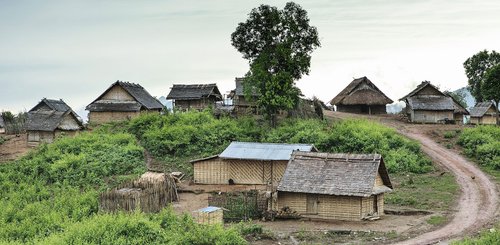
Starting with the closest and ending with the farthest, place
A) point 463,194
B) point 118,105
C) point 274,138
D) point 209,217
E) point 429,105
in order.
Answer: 1. point 209,217
2. point 463,194
3. point 274,138
4. point 429,105
5. point 118,105

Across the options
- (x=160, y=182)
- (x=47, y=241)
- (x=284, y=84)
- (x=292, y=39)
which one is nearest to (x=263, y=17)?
(x=292, y=39)

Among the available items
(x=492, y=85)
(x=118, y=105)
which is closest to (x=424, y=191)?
(x=492, y=85)

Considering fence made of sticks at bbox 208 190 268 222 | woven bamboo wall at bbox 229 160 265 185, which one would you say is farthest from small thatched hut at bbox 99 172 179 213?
woven bamboo wall at bbox 229 160 265 185

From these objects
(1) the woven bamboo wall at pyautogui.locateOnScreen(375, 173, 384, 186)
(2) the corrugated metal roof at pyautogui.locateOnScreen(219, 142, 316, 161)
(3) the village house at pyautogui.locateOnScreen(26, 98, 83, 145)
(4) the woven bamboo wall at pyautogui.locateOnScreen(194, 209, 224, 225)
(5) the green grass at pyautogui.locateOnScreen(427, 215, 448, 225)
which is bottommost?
(5) the green grass at pyautogui.locateOnScreen(427, 215, 448, 225)

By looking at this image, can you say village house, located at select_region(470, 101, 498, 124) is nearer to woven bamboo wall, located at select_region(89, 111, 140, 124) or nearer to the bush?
the bush

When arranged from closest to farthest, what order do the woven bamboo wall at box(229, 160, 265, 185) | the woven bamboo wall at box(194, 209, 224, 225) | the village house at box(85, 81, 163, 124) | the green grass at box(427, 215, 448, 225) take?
the woven bamboo wall at box(194, 209, 224, 225), the green grass at box(427, 215, 448, 225), the woven bamboo wall at box(229, 160, 265, 185), the village house at box(85, 81, 163, 124)

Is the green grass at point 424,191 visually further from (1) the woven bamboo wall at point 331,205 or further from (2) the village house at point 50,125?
(2) the village house at point 50,125

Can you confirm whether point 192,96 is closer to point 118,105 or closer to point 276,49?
point 118,105

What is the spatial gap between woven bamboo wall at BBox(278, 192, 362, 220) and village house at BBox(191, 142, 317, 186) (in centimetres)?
632

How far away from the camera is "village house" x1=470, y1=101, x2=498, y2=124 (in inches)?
2351

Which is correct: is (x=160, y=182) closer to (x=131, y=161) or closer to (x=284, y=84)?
(x=131, y=161)

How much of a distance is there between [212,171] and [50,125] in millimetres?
21177

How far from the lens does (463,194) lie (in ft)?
107

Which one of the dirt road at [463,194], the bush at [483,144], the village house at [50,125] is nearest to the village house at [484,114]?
the dirt road at [463,194]
